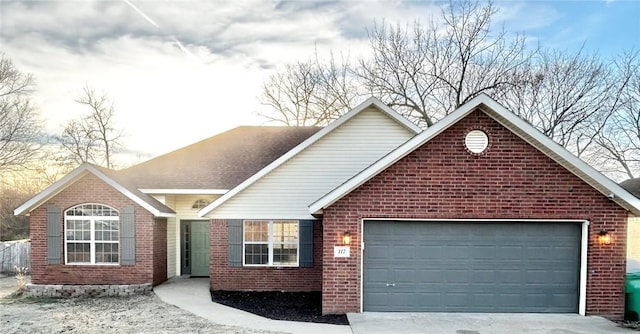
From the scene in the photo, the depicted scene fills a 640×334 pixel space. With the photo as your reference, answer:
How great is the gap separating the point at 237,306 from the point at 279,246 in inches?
92.4

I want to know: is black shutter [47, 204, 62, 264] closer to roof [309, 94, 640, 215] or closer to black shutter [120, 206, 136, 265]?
black shutter [120, 206, 136, 265]

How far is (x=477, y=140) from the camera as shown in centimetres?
916

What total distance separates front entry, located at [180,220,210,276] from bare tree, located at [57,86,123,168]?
54.5ft

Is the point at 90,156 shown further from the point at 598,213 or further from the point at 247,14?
the point at 598,213

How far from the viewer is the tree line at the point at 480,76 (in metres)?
20.9

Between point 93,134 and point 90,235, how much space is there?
1784cm

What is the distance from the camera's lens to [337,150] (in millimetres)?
12023

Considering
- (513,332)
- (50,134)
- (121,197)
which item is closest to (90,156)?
(50,134)

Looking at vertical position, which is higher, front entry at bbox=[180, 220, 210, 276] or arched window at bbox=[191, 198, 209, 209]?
arched window at bbox=[191, 198, 209, 209]

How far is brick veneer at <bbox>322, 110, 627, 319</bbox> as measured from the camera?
9102mm

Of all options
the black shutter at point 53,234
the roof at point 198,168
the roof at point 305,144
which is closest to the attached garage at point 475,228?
the roof at point 305,144

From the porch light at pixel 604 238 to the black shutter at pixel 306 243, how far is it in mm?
7205

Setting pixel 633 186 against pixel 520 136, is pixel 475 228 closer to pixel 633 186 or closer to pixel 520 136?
pixel 520 136

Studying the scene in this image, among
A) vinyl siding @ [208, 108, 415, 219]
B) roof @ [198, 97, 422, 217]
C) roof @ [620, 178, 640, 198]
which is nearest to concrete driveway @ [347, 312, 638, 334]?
vinyl siding @ [208, 108, 415, 219]
